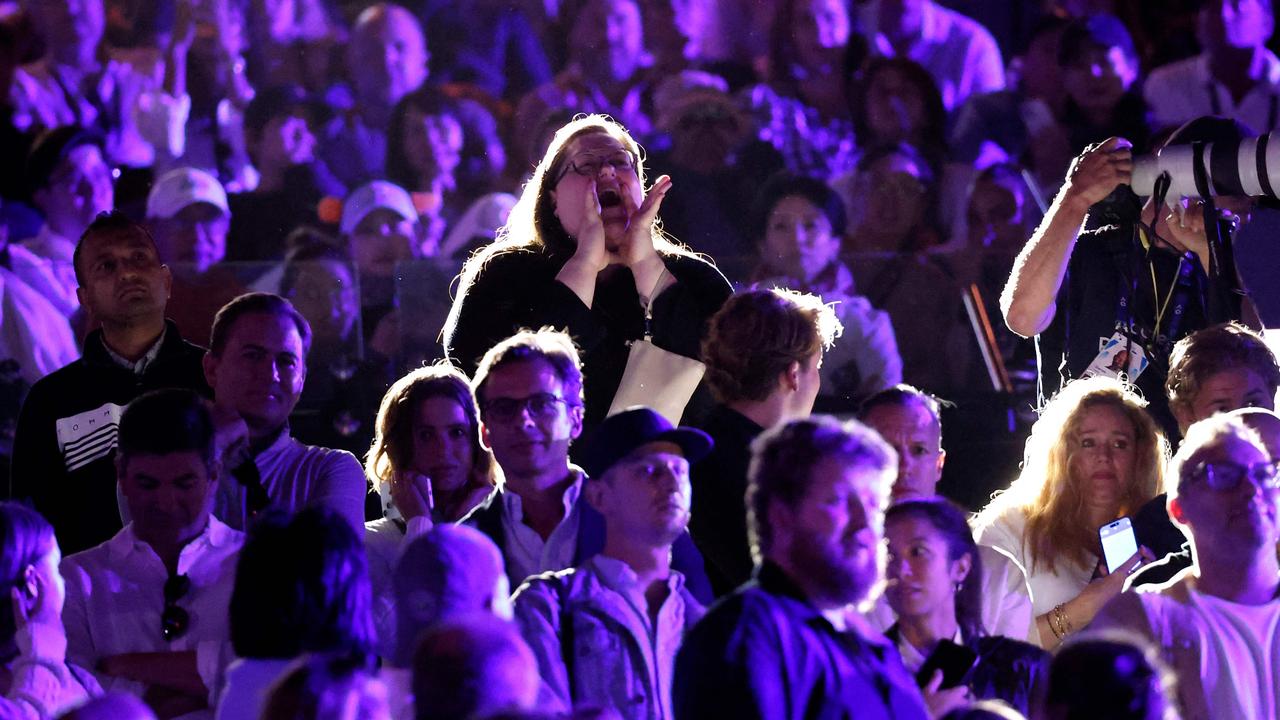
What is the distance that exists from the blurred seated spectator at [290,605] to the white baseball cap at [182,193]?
12.3 ft

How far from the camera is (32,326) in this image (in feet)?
17.8

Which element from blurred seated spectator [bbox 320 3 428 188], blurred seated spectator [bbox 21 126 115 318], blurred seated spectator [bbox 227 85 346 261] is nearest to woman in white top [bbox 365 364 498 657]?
blurred seated spectator [bbox 227 85 346 261]

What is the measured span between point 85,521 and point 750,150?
12.0ft

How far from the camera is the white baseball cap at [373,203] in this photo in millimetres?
6414

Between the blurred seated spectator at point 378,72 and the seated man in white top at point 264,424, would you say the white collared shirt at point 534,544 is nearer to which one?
the seated man in white top at point 264,424

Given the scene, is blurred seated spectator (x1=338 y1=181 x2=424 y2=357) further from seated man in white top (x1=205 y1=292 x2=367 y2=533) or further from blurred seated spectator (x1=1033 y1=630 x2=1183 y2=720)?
blurred seated spectator (x1=1033 y1=630 x2=1183 y2=720)

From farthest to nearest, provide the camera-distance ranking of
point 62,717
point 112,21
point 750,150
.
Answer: point 112,21, point 750,150, point 62,717

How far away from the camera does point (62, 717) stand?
2254mm

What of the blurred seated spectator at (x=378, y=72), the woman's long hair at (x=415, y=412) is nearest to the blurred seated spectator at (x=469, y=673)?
the woman's long hair at (x=415, y=412)

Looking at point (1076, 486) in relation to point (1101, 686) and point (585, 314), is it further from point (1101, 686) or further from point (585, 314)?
point (1101, 686)

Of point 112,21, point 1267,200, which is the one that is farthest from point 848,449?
point 112,21

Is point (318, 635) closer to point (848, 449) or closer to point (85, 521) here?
point (848, 449)

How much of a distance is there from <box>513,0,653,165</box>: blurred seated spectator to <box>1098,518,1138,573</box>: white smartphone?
380 centimetres

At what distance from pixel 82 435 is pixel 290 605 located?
5.41 ft
